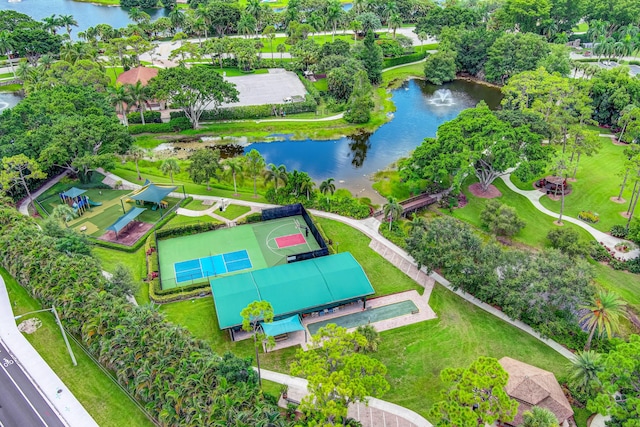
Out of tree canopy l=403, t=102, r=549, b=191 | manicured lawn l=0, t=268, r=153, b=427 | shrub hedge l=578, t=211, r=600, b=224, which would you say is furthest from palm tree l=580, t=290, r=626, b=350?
manicured lawn l=0, t=268, r=153, b=427

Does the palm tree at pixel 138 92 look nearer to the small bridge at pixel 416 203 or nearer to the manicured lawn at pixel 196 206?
the manicured lawn at pixel 196 206

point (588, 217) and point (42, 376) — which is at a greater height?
point (42, 376)

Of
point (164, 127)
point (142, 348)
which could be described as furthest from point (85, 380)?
point (164, 127)

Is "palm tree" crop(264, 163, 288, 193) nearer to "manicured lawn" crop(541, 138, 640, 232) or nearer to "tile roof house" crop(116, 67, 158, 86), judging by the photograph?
"manicured lawn" crop(541, 138, 640, 232)

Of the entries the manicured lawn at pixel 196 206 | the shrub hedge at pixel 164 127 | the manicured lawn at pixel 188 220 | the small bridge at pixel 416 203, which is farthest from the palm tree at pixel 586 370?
the shrub hedge at pixel 164 127

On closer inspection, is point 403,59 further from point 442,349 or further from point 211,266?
point 442,349

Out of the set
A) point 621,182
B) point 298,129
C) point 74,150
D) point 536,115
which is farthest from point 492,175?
point 74,150
